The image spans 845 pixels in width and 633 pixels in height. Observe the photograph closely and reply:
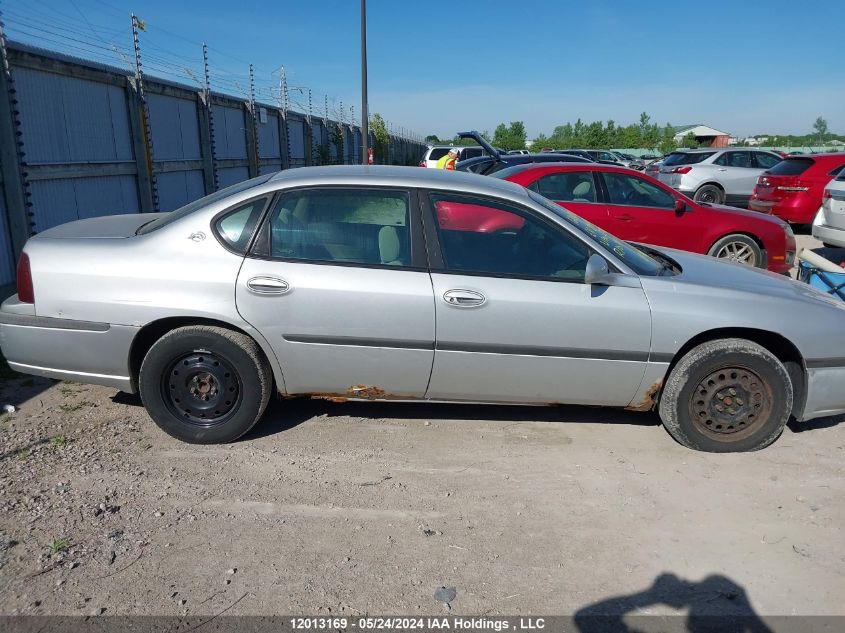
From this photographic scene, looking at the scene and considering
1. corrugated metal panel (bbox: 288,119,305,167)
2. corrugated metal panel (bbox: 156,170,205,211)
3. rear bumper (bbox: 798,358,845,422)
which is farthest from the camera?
corrugated metal panel (bbox: 288,119,305,167)

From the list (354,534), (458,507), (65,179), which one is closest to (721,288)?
(458,507)

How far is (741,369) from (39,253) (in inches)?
164

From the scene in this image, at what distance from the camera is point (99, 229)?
166 inches

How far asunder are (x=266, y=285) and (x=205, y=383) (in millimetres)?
712

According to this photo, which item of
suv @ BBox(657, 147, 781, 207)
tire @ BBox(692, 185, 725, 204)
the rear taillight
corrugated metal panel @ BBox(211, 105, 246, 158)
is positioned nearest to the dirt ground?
the rear taillight

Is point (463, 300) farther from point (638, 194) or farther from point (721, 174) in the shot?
point (721, 174)

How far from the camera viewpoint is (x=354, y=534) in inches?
121

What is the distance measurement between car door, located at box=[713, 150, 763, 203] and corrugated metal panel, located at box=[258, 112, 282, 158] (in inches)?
463

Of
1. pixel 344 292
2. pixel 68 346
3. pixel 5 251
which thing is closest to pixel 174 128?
pixel 5 251

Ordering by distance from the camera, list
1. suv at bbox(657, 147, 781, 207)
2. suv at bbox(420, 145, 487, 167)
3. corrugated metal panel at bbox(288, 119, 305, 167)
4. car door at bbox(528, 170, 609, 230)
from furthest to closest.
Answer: corrugated metal panel at bbox(288, 119, 305, 167)
suv at bbox(420, 145, 487, 167)
suv at bbox(657, 147, 781, 207)
car door at bbox(528, 170, 609, 230)

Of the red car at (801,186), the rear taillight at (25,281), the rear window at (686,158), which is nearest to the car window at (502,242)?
the rear taillight at (25,281)

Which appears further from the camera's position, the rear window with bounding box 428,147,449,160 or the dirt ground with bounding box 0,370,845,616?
the rear window with bounding box 428,147,449,160

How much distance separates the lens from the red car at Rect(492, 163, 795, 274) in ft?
24.3

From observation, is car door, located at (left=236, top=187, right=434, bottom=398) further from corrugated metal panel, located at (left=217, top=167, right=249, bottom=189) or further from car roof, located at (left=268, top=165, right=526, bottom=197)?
corrugated metal panel, located at (left=217, top=167, right=249, bottom=189)
